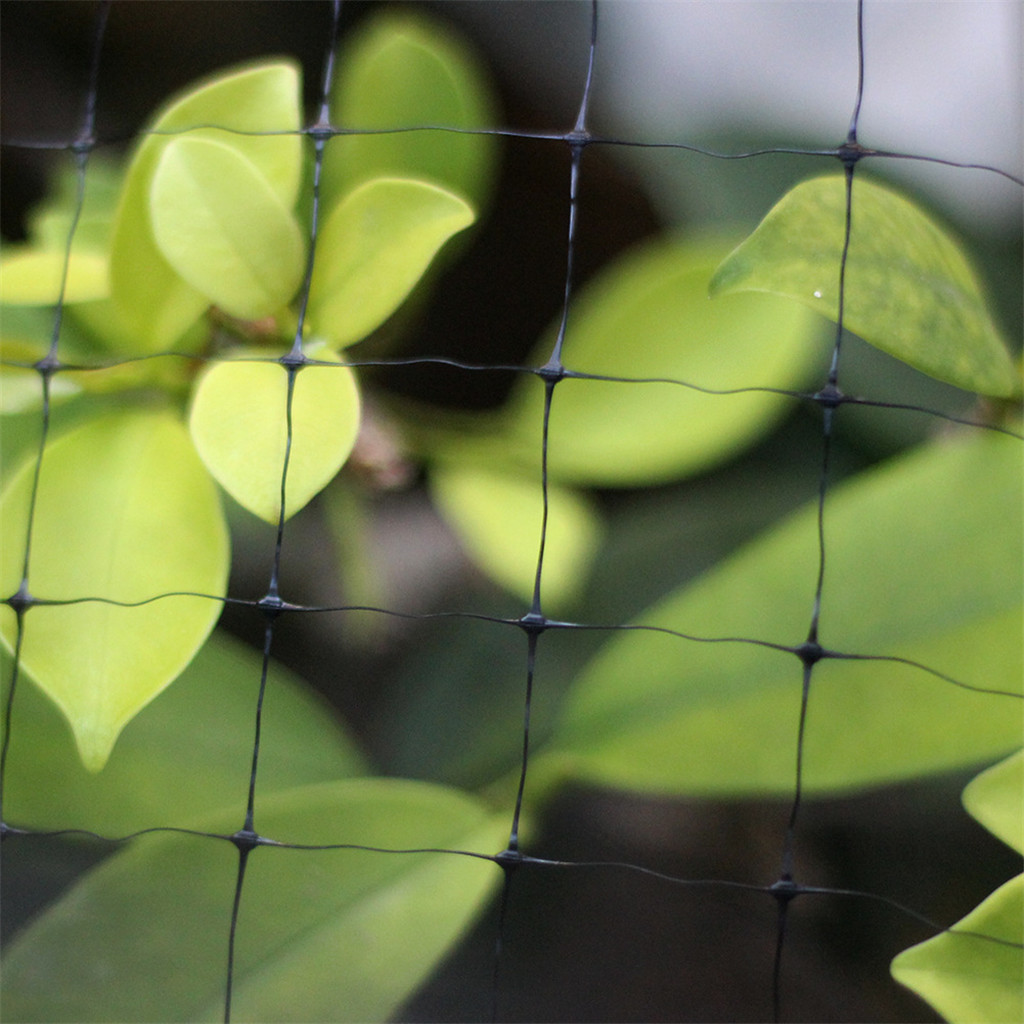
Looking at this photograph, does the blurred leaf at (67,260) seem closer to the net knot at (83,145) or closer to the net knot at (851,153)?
the net knot at (83,145)

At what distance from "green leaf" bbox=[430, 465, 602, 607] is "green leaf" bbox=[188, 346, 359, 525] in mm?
134

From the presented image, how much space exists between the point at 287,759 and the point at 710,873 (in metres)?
0.21

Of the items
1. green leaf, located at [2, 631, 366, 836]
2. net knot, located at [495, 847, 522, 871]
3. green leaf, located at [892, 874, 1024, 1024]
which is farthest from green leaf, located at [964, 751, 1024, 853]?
green leaf, located at [2, 631, 366, 836]

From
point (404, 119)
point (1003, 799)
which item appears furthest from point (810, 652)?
point (404, 119)

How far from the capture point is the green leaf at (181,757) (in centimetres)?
36

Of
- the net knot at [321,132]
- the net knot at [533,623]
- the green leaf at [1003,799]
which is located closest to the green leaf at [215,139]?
the net knot at [321,132]

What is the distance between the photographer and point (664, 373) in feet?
1.35

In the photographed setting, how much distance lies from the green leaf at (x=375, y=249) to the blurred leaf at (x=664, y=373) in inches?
6.1

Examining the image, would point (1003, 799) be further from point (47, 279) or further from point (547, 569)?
point (47, 279)

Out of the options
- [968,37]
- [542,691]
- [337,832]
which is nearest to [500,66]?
[968,37]

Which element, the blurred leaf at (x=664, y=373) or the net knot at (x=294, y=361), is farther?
the blurred leaf at (x=664, y=373)

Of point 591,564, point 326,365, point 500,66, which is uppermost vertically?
point 500,66

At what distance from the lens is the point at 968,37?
74cm

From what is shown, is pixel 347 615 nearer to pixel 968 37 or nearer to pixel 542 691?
pixel 542 691
